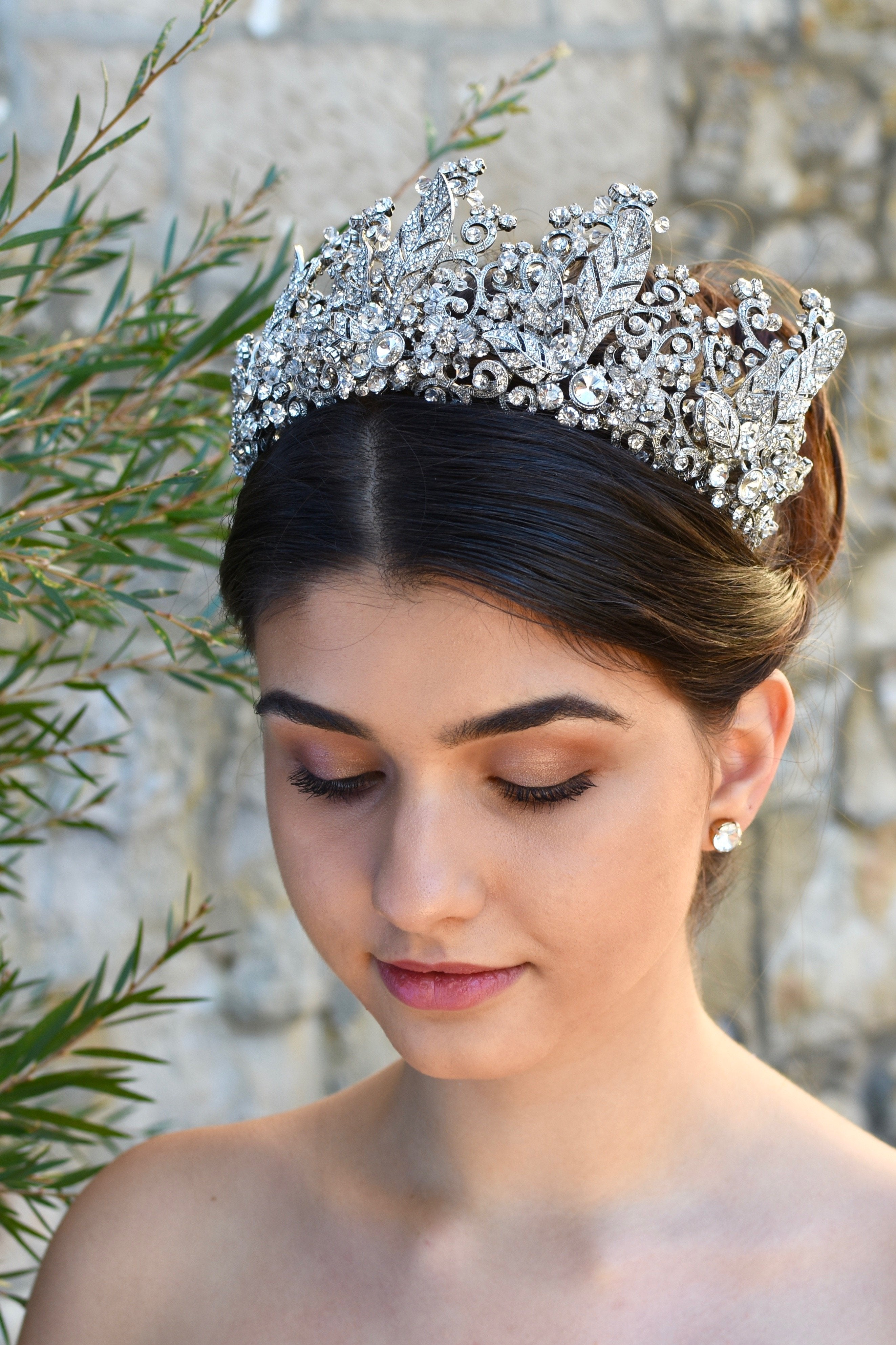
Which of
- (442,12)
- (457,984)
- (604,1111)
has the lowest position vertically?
(604,1111)

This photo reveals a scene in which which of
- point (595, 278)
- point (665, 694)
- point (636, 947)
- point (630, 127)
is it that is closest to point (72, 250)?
point (595, 278)

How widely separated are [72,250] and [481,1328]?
1046mm

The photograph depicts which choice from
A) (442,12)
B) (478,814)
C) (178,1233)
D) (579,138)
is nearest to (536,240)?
(579,138)

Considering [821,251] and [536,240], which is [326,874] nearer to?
[536,240]

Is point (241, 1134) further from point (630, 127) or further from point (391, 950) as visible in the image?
point (630, 127)

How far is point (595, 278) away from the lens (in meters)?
0.90

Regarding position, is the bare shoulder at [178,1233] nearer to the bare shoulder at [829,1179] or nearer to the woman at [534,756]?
the woman at [534,756]

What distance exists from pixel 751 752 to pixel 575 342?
1.25 ft

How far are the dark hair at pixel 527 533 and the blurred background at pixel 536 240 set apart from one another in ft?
2.72

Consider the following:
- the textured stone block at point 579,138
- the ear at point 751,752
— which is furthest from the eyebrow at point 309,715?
the textured stone block at point 579,138

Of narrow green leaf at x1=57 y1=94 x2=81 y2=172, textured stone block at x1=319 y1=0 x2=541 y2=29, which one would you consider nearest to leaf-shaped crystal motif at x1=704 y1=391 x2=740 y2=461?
narrow green leaf at x1=57 y1=94 x2=81 y2=172

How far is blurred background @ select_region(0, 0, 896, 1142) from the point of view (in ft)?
6.24

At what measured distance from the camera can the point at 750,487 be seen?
3.04 ft

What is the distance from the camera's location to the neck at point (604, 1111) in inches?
39.5
